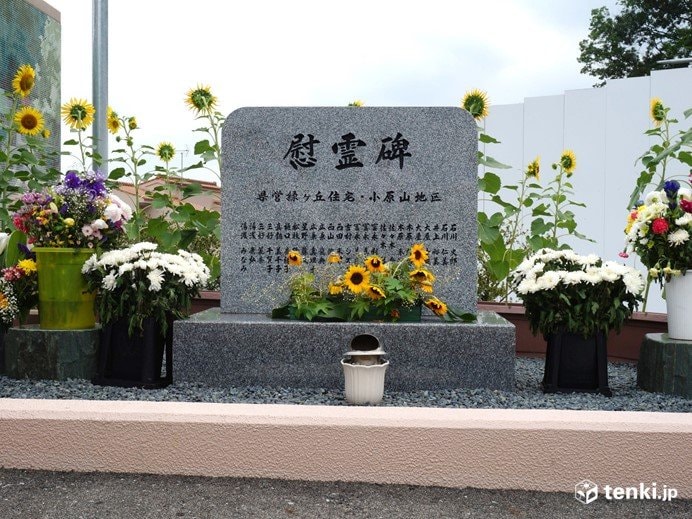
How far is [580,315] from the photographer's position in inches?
164

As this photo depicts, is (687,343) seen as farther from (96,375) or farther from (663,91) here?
(663,91)

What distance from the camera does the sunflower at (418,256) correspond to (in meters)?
4.39

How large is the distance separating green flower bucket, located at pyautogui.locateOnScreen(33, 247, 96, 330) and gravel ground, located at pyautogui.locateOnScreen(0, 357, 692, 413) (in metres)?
0.34

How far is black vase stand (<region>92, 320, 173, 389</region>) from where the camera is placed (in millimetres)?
4199

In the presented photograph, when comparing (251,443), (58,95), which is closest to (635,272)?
(251,443)

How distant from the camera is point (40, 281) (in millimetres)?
4453

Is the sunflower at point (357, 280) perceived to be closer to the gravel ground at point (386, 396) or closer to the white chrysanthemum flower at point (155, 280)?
the gravel ground at point (386, 396)

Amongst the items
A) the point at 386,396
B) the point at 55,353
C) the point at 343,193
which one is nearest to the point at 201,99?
the point at 343,193

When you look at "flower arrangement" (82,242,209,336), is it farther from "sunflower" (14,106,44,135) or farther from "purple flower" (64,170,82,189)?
"sunflower" (14,106,44,135)

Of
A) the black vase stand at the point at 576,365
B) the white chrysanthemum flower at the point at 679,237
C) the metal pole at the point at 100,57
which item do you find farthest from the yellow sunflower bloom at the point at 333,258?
the metal pole at the point at 100,57

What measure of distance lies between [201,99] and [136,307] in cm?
222

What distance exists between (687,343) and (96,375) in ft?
10.3

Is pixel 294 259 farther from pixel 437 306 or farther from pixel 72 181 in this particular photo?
pixel 72 181

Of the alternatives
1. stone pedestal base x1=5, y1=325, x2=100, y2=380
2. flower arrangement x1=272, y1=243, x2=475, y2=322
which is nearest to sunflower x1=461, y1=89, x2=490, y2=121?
flower arrangement x1=272, y1=243, x2=475, y2=322
